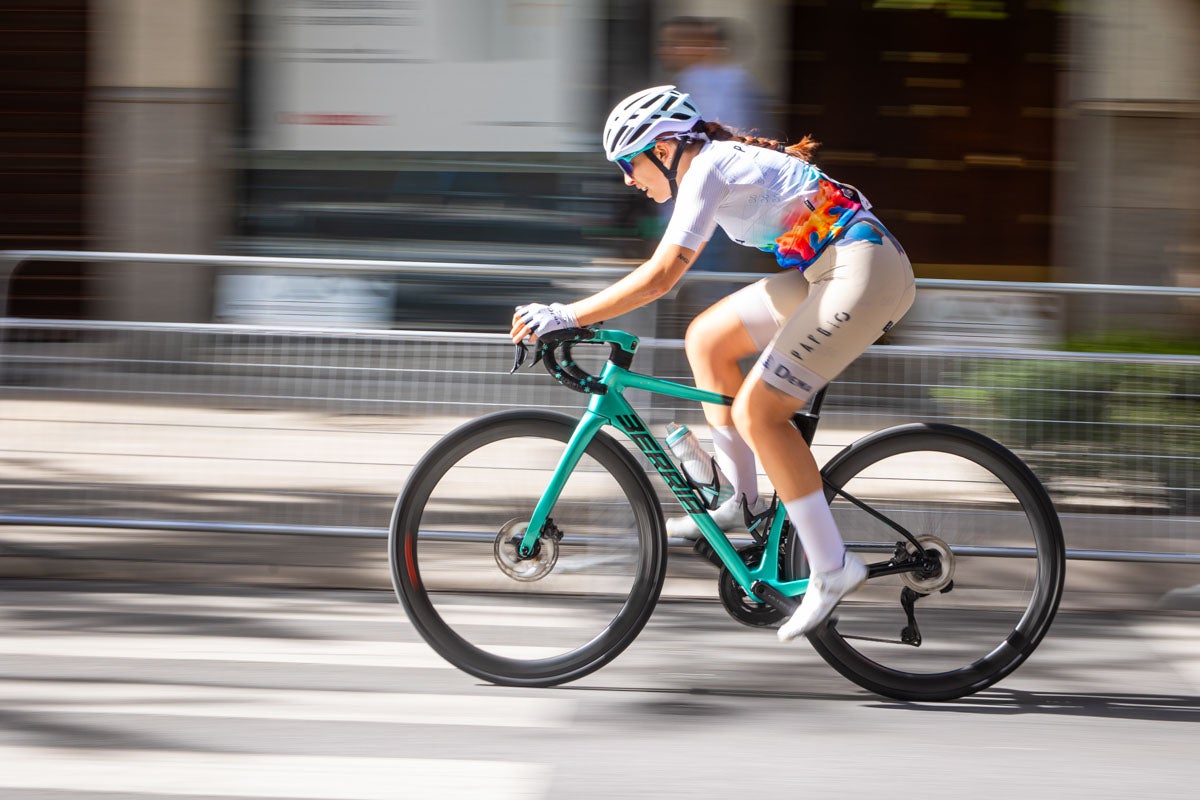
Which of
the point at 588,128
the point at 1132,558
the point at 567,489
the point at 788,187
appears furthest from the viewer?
the point at 588,128

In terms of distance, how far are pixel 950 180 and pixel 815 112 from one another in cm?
109

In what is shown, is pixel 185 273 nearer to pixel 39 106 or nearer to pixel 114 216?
pixel 114 216

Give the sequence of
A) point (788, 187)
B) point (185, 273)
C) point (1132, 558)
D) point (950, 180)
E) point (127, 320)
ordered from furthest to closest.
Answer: point (950, 180)
point (185, 273)
point (127, 320)
point (1132, 558)
point (788, 187)

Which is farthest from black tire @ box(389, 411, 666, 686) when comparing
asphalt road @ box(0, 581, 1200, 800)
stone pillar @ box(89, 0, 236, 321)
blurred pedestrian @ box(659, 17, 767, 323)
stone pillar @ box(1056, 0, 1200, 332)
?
stone pillar @ box(1056, 0, 1200, 332)

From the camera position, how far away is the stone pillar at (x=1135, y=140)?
29.9 ft

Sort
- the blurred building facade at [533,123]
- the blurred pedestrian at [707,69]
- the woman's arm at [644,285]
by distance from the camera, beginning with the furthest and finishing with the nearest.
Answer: the blurred building facade at [533,123], the blurred pedestrian at [707,69], the woman's arm at [644,285]

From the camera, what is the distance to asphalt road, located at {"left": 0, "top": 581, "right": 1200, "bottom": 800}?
11.5ft

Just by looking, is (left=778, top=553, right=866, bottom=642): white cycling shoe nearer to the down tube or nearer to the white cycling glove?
the down tube

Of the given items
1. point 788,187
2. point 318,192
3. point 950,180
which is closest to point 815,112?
point 950,180

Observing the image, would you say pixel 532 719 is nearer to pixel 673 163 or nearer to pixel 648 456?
pixel 648 456

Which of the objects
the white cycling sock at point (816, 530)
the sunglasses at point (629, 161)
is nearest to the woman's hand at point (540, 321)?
the sunglasses at point (629, 161)

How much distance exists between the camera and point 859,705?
4.20 metres

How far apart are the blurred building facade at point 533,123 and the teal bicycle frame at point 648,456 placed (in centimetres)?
465

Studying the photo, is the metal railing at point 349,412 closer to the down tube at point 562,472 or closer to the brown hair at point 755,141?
the down tube at point 562,472
